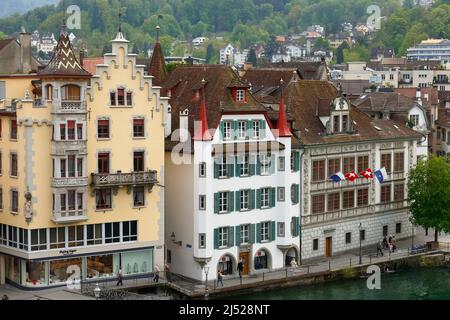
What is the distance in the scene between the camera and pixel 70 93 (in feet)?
190

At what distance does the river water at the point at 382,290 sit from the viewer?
6178 centimetres

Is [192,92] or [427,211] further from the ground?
[192,92]

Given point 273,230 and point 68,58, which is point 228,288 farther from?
point 68,58

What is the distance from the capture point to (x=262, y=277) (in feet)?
210

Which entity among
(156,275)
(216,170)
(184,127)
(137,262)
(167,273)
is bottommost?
(167,273)

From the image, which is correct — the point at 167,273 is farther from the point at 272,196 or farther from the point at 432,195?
the point at 432,195

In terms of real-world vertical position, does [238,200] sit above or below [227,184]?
below

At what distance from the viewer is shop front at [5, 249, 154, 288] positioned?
190ft

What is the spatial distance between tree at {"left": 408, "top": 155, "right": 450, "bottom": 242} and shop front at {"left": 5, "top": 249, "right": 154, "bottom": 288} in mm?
23422

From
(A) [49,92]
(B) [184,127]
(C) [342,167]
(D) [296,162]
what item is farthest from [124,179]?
(C) [342,167]

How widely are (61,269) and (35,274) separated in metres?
1.52

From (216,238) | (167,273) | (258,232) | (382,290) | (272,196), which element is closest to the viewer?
(167,273)

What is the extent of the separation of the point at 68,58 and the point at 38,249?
36.2ft

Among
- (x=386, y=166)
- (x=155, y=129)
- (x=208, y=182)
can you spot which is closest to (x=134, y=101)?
(x=155, y=129)
